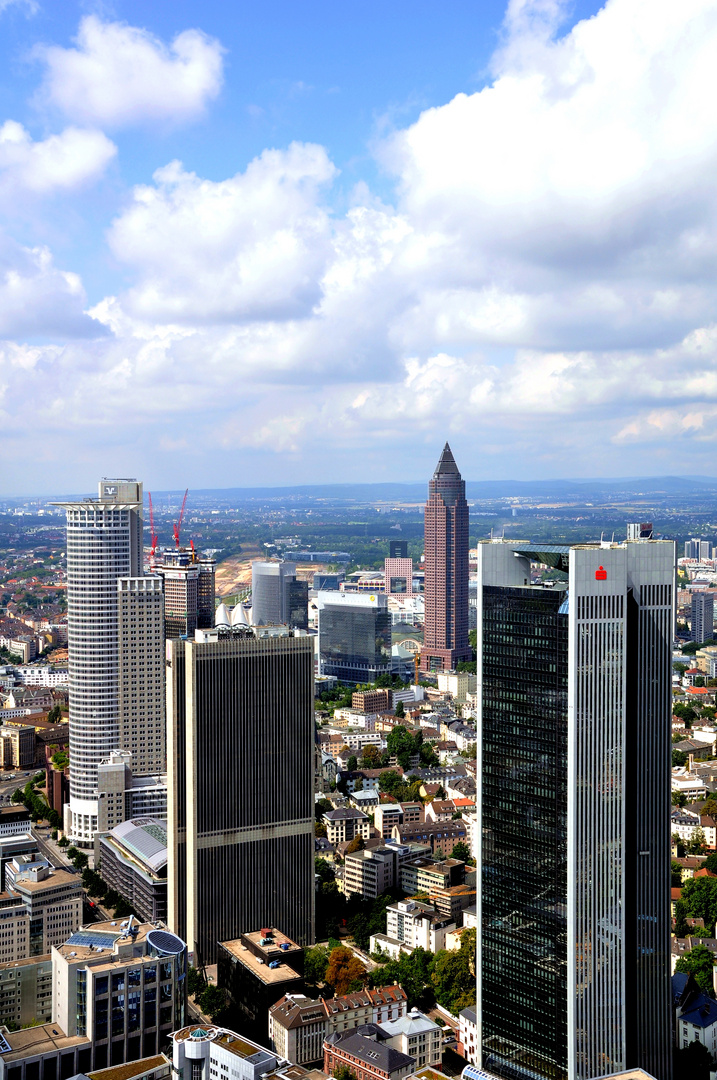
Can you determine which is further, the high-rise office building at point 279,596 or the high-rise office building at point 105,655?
the high-rise office building at point 279,596

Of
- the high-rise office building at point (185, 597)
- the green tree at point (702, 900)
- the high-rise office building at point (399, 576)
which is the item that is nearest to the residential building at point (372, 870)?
the green tree at point (702, 900)

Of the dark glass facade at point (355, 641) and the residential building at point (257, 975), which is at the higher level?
the dark glass facade at point (355, 641)

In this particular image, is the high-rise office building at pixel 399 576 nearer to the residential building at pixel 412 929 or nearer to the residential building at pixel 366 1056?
the residential building at pixel 412 929

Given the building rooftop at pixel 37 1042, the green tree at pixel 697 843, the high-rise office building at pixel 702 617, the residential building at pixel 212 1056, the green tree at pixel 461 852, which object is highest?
the high-rise office building at pixel 702 617

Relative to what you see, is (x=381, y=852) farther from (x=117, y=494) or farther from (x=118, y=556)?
(x=117, y=494)

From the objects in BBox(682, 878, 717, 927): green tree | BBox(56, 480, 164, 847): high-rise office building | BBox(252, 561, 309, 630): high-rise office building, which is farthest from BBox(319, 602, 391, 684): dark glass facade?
BBox(682, 878, 717, 927): green tree

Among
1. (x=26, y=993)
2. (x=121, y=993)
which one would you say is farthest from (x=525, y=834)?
(x=26, y=993)

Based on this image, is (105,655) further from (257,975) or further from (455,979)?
(455,979)
